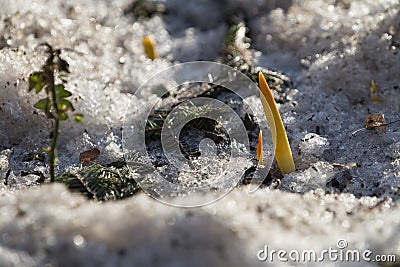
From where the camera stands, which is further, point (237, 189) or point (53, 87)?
point (237, 189)

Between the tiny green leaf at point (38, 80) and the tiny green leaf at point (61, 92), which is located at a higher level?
the tiny green leaf at point (38, 80)

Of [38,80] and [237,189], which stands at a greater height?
[38,80]

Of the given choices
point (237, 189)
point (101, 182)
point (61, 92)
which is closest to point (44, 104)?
point (61, 92)

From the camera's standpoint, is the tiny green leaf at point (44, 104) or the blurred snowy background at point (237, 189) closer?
the blurred snowy background at point (237, 189)

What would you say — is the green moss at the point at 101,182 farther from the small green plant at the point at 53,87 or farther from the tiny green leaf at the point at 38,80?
the tiny green leaf at the point at 38,80

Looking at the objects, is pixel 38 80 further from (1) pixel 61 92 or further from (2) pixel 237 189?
(2) pixel 237 189

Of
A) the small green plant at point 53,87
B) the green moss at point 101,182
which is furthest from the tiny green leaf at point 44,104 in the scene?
the green moss at point 101,182

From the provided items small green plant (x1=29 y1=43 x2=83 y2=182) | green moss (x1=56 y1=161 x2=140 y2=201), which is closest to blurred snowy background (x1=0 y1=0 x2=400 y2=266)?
green moss (x1=56 y1=161 x2=140 y2=201)

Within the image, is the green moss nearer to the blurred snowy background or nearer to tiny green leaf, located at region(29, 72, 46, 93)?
the blurred snowy background

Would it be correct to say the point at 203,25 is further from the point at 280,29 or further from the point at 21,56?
the point at 21,56
